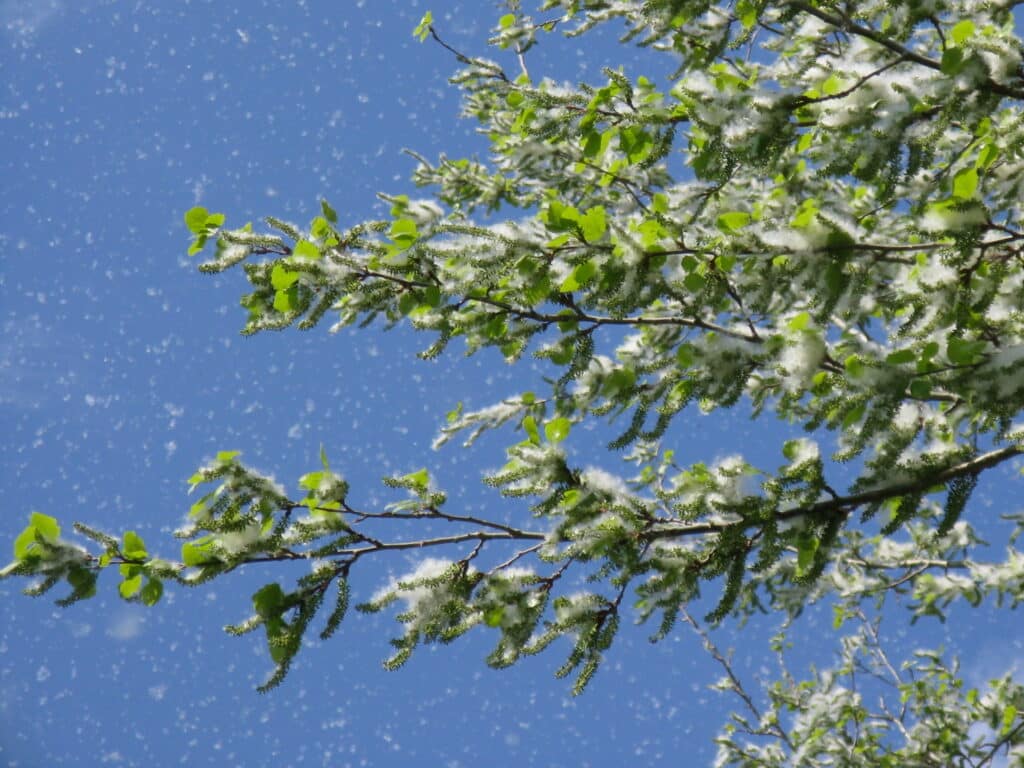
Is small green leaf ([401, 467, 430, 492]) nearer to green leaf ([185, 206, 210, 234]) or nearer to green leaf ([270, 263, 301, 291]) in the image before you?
green leaf ([270, 263, 301, 291])

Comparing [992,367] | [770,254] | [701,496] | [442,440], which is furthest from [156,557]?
[992,367]

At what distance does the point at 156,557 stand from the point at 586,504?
54.5 inches

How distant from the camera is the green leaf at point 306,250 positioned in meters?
2.75

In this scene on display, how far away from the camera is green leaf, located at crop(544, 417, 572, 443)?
2721 millimetres

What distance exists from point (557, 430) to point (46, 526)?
159 cm

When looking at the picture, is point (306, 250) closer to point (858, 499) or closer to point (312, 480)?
point (312, 480)

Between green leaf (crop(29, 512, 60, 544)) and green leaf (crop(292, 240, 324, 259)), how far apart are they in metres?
1.10

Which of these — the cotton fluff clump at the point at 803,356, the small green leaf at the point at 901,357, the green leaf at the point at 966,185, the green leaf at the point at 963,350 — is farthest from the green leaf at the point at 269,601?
the green leaf at the point at 966,185

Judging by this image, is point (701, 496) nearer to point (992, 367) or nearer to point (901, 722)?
point (992, 367)

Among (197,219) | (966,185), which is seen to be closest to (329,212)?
(197,219)

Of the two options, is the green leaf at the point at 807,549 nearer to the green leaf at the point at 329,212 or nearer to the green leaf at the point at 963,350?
the green leaf at the point at 963,350

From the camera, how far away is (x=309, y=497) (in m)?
2.76

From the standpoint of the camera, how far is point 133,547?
8.62 ft

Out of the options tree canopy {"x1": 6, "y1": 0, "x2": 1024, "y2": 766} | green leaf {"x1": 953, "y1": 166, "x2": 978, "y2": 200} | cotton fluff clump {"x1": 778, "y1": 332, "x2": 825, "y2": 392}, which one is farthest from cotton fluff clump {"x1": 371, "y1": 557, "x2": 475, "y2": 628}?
green leaf {"x1": 953, "y1": 166, "x2": 978, "y2": 200}
